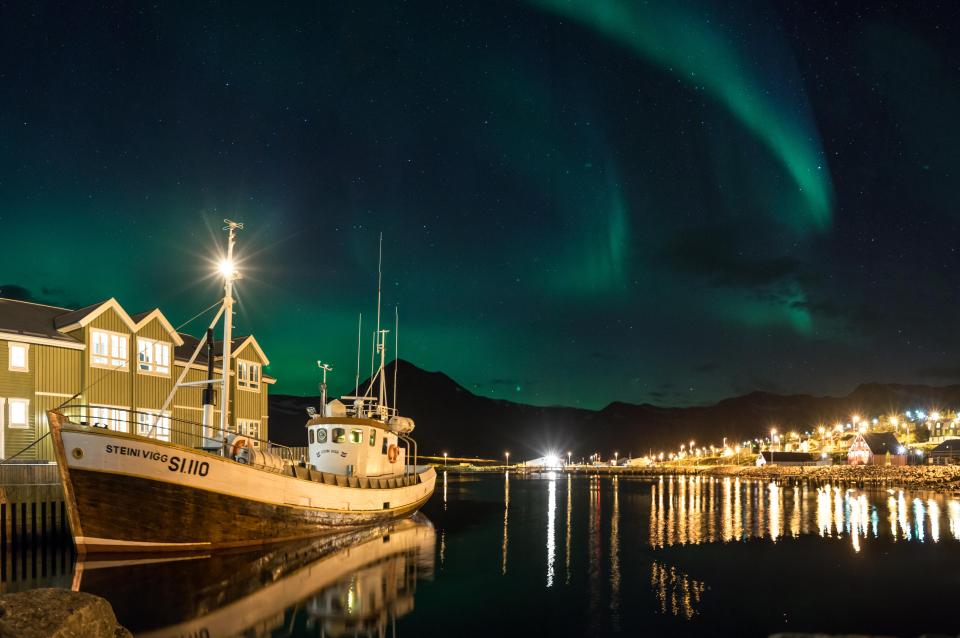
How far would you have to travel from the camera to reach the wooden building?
33.9m

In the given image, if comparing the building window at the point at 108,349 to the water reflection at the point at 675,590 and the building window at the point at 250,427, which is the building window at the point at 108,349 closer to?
the building window at the point at 250,427

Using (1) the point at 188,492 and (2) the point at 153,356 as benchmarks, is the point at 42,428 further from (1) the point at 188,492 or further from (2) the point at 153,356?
(1) the point at 188,492

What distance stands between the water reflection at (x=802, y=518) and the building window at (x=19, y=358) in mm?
32918

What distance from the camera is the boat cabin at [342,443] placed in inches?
1470

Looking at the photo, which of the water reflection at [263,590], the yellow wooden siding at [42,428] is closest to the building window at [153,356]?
the yellow wooden siding at [42,428]

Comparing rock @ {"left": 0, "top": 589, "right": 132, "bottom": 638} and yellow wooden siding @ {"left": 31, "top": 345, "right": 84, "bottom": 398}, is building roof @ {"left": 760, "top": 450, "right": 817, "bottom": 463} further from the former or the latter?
rock @ {"left": 0, "top": 589, "right": 132, "bottom": 638}

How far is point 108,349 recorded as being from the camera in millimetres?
38531

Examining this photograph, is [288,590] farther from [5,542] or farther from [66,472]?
[5,542]

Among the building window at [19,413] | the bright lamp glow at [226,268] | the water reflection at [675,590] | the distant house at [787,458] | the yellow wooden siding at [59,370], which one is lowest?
the distant house at [787,458]

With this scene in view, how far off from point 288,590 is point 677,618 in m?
11.8

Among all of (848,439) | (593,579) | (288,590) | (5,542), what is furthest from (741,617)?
(848,439)

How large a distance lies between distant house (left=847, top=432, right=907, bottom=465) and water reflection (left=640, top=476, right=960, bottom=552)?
53485 mm

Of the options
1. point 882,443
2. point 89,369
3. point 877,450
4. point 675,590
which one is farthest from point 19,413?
point 882,443

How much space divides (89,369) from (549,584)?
91.0ft
